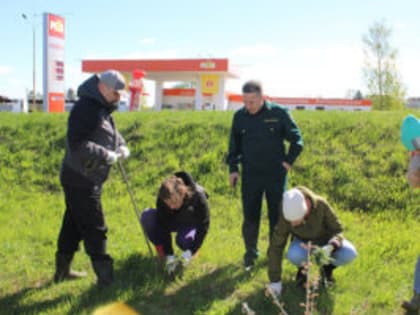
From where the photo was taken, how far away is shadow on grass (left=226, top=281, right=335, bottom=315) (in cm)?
346

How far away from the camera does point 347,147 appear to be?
24.1ft

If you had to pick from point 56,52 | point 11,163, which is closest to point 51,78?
point 56,52

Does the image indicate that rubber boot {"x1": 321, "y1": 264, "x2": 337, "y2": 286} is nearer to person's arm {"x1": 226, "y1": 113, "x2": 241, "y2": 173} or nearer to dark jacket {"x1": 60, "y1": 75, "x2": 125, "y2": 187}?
person's arm {"x1": 226, "y1": 113, "x2": 241, "y2": 173}

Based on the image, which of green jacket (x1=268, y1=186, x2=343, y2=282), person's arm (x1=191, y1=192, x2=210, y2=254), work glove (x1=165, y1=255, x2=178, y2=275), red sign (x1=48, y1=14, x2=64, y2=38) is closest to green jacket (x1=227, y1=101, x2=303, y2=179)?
person's arm (x1=191, y1=192, x2=210, y2=254)

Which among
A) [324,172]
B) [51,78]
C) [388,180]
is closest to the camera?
[388,180]

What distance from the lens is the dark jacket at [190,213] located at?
14.1 feet

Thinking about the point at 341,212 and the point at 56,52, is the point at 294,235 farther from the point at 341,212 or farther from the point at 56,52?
the point at 56,52

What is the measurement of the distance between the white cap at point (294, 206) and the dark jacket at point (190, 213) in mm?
1208

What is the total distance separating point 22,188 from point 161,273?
14.6 feet

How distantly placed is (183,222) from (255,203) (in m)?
0.76

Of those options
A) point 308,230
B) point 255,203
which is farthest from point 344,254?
point 255,203

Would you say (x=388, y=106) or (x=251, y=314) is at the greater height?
(x=388, y=106)

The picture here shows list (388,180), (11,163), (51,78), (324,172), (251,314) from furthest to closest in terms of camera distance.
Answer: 1. (51,78)
2. (11,163)
3. (324,172)
4. (388,180)
5. (251,314)

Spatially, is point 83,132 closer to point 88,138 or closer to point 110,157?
point 88,138
